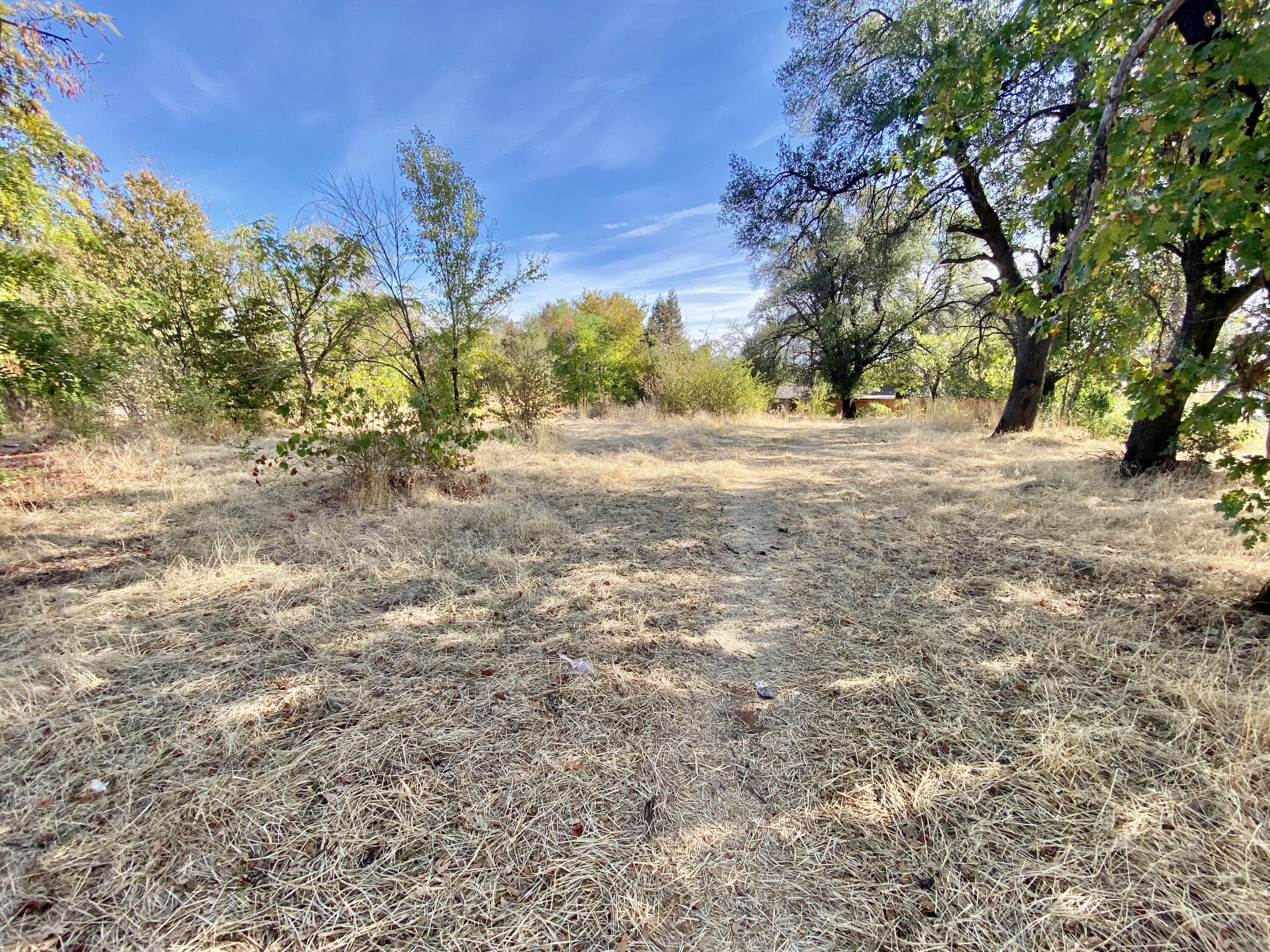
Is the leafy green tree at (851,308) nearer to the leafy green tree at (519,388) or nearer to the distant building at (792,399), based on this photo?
the distant building at (792,399)

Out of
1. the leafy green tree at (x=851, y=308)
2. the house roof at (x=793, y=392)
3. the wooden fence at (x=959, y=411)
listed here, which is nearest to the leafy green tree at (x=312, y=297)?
the leafy green tree at (x=851, y=308)

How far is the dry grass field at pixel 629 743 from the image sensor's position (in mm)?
1081

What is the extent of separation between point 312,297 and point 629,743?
24.4 ft

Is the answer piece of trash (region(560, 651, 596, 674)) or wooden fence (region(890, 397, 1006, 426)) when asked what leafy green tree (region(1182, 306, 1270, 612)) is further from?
wooden fence (region(890, 397, 1006, 426))

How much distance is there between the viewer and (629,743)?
1610 mm

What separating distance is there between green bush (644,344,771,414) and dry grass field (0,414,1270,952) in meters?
8.73

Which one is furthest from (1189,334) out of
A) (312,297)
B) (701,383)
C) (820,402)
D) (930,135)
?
(820,402)

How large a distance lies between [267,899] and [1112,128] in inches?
164

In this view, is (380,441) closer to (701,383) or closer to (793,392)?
(701,383)

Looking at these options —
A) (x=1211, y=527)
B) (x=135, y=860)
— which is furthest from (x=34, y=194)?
(x=1211, y=527)

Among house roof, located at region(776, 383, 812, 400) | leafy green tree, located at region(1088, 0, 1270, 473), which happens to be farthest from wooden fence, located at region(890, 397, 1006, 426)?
leafy green tree, located at region(1088, 0, 1270, 473)

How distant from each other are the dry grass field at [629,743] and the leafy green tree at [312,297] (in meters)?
2.40

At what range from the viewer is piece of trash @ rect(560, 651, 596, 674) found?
6.46ft

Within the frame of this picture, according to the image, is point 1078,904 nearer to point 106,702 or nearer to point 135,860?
point 135,860
